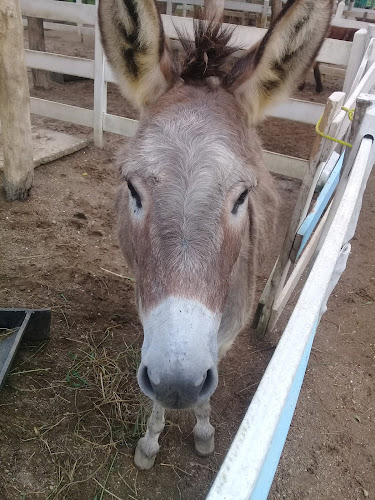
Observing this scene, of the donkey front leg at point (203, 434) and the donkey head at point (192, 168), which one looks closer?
the donkey head at point (192, 168)

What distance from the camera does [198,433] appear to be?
9.03 feet

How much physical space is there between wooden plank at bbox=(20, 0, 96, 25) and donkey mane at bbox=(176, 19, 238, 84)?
452cm

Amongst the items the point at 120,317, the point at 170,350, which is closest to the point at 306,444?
the point at 120,317

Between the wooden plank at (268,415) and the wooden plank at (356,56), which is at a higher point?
the wooden plank at (356,56)

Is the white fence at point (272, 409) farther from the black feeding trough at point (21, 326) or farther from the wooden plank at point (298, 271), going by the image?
the black feeding trough at point (21, 326)

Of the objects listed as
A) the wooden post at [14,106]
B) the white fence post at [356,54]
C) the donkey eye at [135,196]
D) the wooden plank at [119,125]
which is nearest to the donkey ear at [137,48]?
the donkey eye at [135,196]

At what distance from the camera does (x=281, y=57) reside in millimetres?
2029

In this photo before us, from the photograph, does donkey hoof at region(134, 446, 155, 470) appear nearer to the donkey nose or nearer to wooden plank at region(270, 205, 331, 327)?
the donkey nose

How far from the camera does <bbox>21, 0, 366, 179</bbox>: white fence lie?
4859 millimetres

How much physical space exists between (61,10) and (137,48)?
5.47 m

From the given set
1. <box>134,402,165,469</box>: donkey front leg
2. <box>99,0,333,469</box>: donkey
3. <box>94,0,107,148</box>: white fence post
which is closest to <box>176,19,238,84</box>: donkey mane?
<box>99,0,333,469</box>: donkey

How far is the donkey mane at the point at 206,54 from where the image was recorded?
2.20 meters

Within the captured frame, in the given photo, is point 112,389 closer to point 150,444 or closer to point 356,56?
point 150,444

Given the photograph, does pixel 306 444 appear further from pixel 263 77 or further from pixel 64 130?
pixel 64 130
